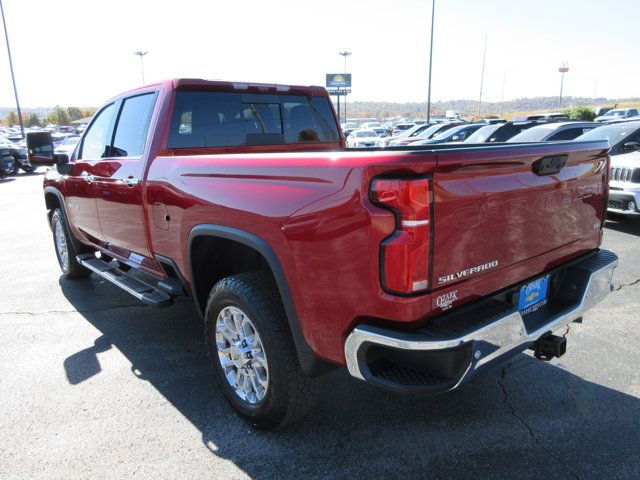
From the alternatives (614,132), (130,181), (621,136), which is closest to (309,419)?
(130,181)

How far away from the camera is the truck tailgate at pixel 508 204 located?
6.69 ft

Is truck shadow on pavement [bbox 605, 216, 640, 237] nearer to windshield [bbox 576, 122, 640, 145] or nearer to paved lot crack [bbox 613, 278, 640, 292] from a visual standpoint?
windshield [bbox 576, 122, 640, 145]

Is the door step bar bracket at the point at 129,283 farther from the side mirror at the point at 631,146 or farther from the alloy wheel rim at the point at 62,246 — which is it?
the side mirror at the point at 631,146

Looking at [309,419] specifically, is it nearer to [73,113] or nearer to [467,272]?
[467,272]

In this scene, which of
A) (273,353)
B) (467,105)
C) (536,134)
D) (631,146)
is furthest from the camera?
(467,105)

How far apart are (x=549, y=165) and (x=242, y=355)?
1.96m

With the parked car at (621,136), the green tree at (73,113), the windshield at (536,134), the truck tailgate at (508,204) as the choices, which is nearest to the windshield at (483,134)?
the windshield at (536,134)

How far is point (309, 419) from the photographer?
295 centimetres

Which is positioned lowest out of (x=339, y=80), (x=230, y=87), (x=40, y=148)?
(x=40, y=148)

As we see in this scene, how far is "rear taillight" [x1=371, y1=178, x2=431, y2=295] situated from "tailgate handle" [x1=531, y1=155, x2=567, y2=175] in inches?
31.4

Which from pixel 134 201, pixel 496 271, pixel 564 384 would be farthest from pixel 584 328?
pixel 134 201

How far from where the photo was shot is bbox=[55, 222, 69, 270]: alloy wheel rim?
228 inches

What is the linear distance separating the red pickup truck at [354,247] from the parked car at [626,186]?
4842 millimetres

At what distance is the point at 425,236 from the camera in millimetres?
1962
